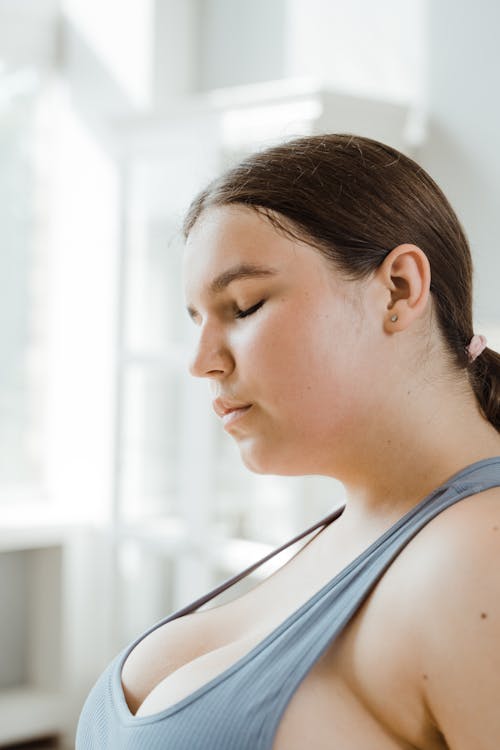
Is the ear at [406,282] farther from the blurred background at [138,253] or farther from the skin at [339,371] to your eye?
the blurred background at [138,253]

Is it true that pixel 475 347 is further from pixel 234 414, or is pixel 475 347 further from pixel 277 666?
pixel 277 666

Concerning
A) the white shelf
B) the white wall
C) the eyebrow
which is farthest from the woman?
the white shelf

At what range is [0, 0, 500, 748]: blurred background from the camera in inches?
102

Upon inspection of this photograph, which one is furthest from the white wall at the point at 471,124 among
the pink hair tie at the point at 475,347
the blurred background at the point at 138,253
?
the pink hair tie at the point at 475,347

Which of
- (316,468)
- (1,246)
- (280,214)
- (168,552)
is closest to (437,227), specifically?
(280,214)

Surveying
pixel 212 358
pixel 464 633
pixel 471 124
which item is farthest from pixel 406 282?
pixel 471 124

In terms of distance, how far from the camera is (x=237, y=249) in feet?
3.05

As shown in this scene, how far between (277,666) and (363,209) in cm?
42

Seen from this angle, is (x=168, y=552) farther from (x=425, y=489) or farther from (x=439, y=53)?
(x=425, y=489)

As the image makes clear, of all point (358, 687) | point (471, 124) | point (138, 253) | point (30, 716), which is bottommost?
point (30, 716)

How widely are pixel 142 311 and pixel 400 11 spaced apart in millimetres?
1180

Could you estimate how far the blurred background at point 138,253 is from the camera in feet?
8.46

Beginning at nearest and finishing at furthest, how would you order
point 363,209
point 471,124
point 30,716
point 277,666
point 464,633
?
point 464,633 < point 277,666 < point 363,209 < point 471,124 < point 30,716

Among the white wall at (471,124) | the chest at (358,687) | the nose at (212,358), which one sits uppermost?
the white wall at (471,124)
